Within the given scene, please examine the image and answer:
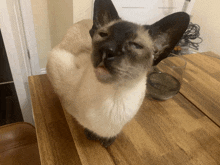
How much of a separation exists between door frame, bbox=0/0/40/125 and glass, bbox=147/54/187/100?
0.80 metres

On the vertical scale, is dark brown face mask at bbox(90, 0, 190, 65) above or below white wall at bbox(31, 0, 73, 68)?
above

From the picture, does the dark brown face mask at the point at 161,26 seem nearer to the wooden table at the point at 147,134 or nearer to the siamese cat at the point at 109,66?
the siamese cat at the point at 109,66

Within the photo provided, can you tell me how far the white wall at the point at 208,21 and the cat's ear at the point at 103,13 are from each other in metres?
1.41

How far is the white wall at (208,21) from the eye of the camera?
1.50 metres

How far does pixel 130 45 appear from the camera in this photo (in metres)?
0.43

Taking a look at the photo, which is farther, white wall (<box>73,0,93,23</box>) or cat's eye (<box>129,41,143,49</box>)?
white wall (<box>73,0,93,23</box>)

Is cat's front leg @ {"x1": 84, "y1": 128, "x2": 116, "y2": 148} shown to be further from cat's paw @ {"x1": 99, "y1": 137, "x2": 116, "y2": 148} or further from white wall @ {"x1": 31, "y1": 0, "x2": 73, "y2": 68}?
white wall @ {"x1": 31, "y1": 0, "x2": 73, "y2": 68}

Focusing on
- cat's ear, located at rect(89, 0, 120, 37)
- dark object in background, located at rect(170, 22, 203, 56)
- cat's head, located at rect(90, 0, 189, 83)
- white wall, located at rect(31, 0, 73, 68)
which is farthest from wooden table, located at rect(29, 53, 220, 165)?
dark object in background, located at rect(170, 22, 203, 56)

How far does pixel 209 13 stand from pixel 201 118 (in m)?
A: 1.26

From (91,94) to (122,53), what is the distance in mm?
191

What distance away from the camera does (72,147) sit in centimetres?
61

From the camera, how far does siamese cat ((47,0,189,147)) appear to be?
0.43 metres

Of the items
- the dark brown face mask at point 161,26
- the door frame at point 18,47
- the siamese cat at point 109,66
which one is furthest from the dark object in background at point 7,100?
the dark brown face mask at point 161,26

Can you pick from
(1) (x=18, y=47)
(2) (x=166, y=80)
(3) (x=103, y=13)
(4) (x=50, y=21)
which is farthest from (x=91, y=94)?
(4) (x=50, y=21)
